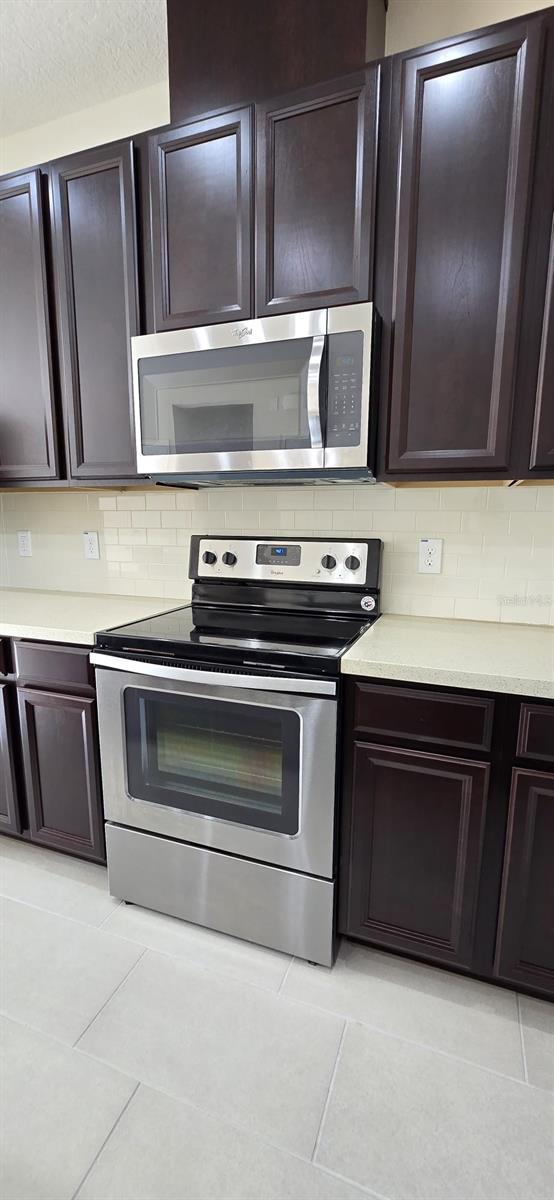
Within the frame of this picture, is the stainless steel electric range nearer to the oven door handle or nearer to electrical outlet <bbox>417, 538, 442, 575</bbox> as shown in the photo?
the oven door handle

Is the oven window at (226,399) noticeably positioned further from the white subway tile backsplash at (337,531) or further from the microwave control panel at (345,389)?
the white subway tile backsplash at (337,531)

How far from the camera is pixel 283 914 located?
60.9 inches

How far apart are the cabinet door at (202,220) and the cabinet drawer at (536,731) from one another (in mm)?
1374

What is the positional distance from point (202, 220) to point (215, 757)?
5.37ft

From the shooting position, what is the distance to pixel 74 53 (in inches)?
73.6

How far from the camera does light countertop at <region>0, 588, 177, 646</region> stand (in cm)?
173

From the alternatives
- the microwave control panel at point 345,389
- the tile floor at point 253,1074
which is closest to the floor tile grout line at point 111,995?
the tile floor at point 253,1074

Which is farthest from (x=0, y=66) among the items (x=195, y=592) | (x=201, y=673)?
(x=201, y=673)

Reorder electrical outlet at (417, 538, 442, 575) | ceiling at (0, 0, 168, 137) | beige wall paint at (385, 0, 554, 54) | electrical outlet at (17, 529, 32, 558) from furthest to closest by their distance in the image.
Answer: electrical outlet at (17, 529, 32, 558)
electrical outlet at (417, 538, 442, 575)
ceiling at (0, 0, 168, 137)
beige wall paint at (385, 0, 554, 54)

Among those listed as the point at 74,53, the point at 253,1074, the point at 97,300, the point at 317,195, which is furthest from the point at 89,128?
the point at 253,1074

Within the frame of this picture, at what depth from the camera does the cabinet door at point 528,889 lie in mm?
1274

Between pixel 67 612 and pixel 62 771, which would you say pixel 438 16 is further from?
pixel 62 771

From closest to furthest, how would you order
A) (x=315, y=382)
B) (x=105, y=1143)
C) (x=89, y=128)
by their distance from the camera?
(x=105, y=1143) → (x=315, y=382) → (x=89, y=128)

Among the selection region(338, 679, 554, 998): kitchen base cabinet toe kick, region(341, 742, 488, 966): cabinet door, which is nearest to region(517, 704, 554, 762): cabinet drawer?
region(338, 679, 554, 998): kitchen base cabinet toe kick
